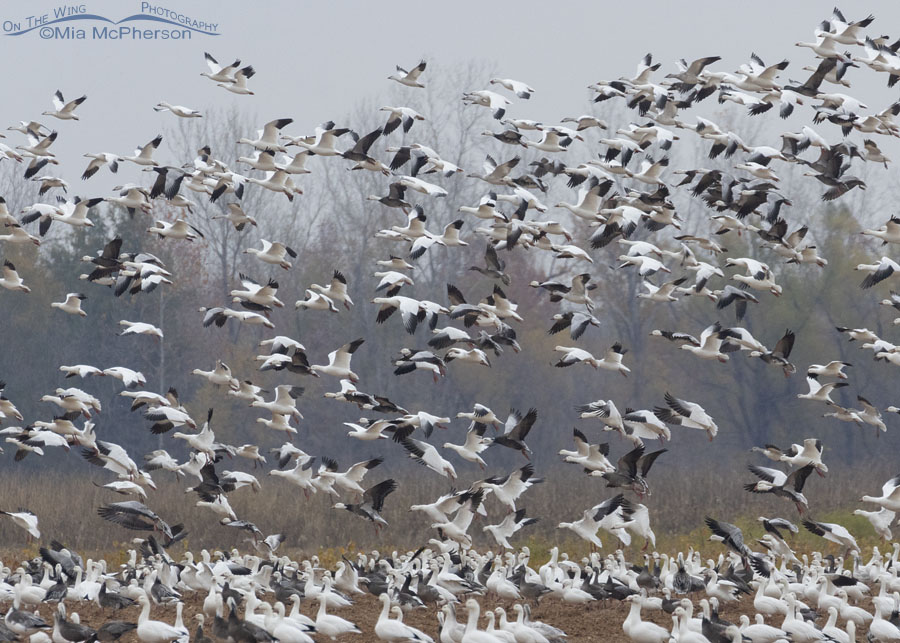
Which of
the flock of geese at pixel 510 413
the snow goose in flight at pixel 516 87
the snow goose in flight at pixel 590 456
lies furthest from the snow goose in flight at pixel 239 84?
the snow goose in flight at pixel 590 456

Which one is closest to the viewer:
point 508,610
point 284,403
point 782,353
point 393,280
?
point 508,610

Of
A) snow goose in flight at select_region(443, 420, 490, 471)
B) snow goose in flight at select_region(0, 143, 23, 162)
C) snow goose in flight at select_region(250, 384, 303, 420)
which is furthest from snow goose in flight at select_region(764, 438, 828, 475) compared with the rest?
snow goose in flight at select_region(0, 143, 23, 162)

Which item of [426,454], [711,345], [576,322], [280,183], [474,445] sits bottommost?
[474,445]

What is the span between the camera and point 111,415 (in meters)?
43.6

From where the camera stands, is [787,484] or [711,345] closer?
[787,484]

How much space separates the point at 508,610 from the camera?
1551 cm

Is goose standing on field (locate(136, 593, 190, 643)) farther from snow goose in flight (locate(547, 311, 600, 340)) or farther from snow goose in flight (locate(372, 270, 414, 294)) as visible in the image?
snow goose in flight (locate(547, 311, 600, 340))

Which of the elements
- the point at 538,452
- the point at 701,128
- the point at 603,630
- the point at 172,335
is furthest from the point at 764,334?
Answer: the point at 603,630

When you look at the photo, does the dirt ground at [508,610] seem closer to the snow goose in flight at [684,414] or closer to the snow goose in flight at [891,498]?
the snow goose in flight at [891,498]

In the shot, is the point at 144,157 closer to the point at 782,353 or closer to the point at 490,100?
the point at 490,100

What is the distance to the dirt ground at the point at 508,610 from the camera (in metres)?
13.9

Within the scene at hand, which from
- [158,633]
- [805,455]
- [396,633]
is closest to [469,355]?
[805,455]

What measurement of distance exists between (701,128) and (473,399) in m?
26.2

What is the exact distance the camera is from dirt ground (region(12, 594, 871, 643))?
45.6 feet
